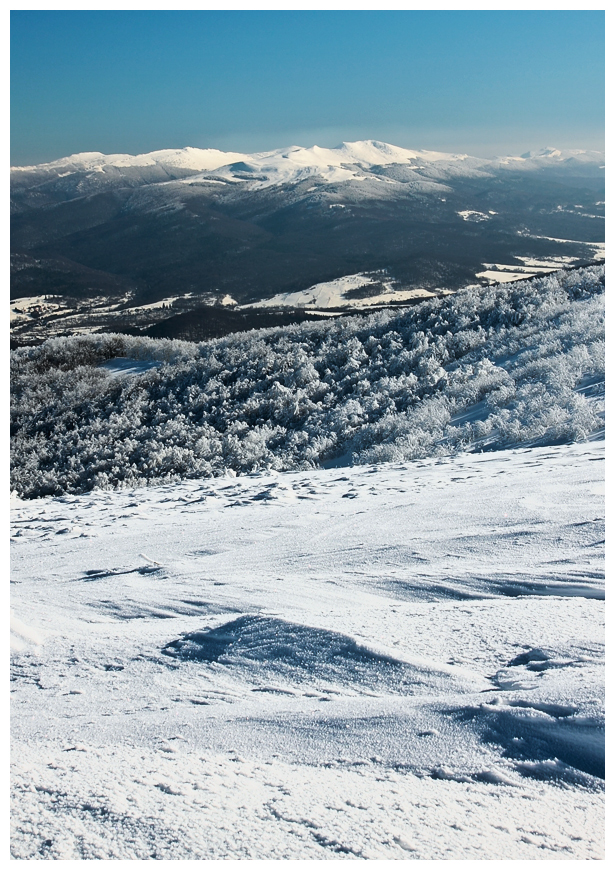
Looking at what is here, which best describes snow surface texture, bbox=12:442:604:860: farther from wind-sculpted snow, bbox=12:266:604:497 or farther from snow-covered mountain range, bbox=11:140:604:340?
snow-covered mountain range, bbox=11:140:604:340

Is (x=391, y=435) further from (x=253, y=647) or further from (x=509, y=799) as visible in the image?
(x=509, y=799)

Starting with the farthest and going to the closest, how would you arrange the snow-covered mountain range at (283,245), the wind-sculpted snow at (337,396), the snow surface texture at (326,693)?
the snow-covered mountain range at (283,245), the wind-sculpted snow at (337,396), the snow surface texture at (326,693)

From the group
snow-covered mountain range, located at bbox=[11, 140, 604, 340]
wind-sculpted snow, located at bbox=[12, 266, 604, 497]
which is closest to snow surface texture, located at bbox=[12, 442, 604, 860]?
wind-sculpted snow, located at bbox=[12, 266, 604, 497]

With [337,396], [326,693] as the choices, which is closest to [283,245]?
[337,396]

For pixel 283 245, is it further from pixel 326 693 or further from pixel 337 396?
pixel 326 693

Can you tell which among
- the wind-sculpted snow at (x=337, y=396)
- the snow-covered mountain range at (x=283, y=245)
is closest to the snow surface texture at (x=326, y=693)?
the wind-sculpted snow at (x=337, y=396)

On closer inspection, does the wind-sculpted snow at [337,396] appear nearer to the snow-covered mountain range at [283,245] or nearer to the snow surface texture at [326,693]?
the snow surface texture at [326,693]
